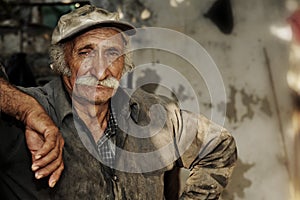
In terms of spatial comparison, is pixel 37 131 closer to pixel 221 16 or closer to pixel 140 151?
pixel 140 151

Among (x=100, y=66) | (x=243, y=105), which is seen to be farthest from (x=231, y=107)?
(x=100, y=66)

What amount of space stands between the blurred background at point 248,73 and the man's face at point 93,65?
1.61 metres

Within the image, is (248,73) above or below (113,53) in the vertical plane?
below

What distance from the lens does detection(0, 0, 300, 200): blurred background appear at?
13.8 ft

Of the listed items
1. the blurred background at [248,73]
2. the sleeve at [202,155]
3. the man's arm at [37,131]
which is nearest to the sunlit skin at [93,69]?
the man's arm at [37,131]

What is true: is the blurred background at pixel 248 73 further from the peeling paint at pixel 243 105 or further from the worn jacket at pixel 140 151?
the worn jacket at pixel 140 151

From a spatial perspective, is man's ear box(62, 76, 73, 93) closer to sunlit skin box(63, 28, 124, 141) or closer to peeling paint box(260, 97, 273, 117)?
sunlit skin box(63, 28, 124, 141)

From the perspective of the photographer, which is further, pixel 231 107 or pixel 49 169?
pixel 231 107

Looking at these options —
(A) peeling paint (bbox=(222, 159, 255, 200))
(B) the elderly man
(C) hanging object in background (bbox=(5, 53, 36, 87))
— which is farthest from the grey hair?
(C) hanging object in background (bbox=(5, 53, 36, 87))

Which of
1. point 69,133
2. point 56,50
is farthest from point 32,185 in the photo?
point 56,50

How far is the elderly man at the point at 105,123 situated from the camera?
2.33 metres

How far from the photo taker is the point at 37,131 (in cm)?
195

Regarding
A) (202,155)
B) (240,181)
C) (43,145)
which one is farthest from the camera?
(240,181)

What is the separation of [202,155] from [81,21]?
42.1 inches
